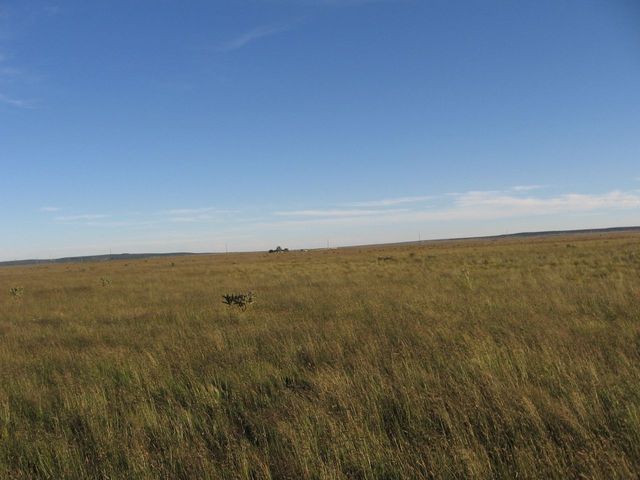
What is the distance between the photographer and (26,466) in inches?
132

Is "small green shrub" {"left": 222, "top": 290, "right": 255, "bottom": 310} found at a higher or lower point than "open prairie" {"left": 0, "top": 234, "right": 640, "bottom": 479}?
higher

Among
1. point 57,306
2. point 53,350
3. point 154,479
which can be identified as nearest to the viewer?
point 154,479

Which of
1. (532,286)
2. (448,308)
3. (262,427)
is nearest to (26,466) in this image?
(262,427)

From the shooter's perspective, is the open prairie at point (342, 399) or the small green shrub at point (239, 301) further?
the small green shrub at point (239, 301)

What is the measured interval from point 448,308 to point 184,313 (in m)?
6.90

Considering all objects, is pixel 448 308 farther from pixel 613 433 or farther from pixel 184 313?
pixel 184 313

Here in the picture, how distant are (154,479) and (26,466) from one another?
4.06 ft

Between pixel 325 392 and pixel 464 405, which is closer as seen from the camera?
pixel 464 405

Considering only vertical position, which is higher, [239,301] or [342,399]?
[239,301]

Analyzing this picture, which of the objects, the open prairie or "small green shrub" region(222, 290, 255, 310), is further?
"small green shrub" region(222, 290, 255, 310)

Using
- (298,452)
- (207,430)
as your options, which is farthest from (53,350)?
(298,452)

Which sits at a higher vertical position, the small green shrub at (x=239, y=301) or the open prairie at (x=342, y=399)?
the small green shrub at (x=239, y=301)

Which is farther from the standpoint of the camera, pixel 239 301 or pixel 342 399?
pixel 239 301

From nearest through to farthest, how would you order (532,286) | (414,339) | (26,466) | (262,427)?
(26,466), (262,427), (414,339), (532,286)
